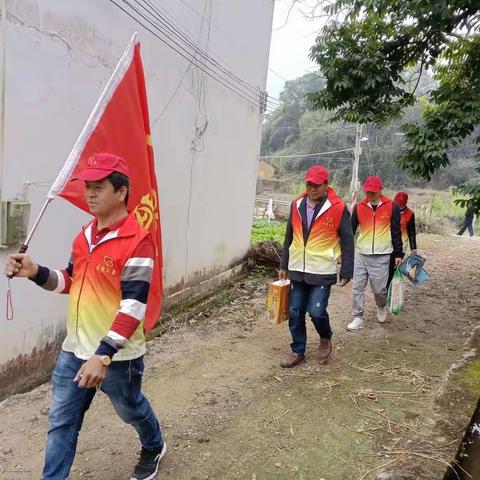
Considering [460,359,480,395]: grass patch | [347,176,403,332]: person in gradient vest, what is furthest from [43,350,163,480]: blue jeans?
[347,176,403,332]: person in gradient vest

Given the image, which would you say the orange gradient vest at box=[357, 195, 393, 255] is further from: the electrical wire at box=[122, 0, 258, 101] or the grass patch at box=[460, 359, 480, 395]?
the electrical wire at box=[122, 0, 258, 101]

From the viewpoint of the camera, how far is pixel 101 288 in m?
2.30

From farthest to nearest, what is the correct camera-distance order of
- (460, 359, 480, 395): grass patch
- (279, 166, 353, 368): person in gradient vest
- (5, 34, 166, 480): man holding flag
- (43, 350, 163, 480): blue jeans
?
(279, 166, 353, 368): person in gradient vest, (460, 359, 480, 395): grass patch, (43, 350, 163, 480): blue jeans, (5, 34, 166, 480): man holding flag

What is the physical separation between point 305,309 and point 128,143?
2.46 metres

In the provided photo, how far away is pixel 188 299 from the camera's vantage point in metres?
6.39

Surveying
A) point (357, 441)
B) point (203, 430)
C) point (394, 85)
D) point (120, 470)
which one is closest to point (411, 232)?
point (394, 85)

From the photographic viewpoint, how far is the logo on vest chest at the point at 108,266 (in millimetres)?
2252

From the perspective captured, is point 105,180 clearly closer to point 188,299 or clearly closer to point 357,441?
point 357,441

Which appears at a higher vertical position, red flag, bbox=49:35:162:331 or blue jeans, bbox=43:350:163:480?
red flag, bbox=49:35:162:331

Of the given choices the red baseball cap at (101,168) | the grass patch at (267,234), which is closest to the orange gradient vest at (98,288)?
the red baseball cap at (101,168)

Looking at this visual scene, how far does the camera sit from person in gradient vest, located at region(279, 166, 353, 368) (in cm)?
439

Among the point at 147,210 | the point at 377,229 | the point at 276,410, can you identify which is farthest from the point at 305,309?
the point at 147,210

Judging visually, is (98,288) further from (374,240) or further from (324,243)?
(374,240)

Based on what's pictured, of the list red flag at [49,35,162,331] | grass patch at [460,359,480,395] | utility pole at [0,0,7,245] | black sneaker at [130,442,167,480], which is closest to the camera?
red flag at [49,35,162,331]
